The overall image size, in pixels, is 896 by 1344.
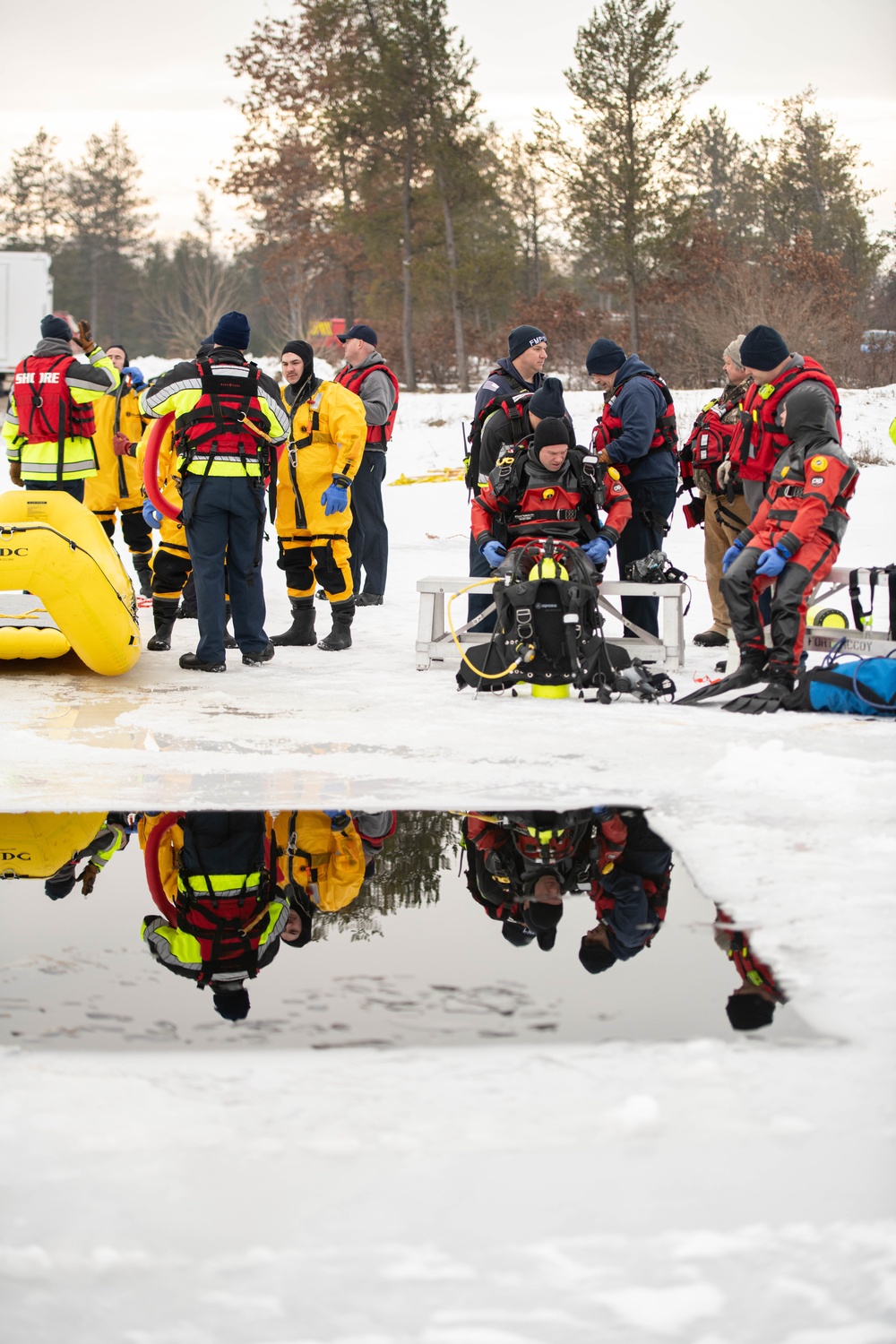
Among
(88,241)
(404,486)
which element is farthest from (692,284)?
(88,241)

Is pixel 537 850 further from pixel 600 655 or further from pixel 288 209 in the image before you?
pixel 288 209

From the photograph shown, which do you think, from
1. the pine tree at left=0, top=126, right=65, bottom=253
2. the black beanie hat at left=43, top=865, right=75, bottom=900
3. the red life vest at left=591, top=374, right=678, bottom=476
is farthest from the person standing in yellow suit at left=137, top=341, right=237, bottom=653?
the pine tree at left=0, top=126, right=65, bottom=253

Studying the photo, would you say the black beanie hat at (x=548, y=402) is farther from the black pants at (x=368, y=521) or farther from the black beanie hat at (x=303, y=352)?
the black pants at (x=368, y=521)

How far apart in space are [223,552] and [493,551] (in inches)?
60.6

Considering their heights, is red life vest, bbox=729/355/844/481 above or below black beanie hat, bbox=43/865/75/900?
above

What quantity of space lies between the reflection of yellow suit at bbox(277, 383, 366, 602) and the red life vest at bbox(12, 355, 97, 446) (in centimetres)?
143

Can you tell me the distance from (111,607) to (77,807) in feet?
7.20

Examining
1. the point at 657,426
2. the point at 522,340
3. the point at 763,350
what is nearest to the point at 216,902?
the point at 763,350

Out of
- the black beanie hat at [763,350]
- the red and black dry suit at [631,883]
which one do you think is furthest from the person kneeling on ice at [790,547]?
the red and black dry suit at [631,883]

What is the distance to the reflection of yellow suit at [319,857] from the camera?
11.8ft

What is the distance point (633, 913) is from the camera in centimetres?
341

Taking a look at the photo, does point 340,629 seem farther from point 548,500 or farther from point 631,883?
point 631,883

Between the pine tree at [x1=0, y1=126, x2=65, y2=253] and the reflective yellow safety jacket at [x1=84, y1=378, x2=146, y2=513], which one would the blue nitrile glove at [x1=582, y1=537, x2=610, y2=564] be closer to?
the reflective yellow safety jacket at [x1=84, y1=378, x2=146, y2=513]

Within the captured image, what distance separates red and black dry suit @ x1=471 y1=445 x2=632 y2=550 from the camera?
6.46 meters
